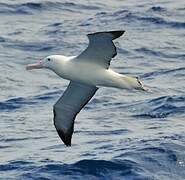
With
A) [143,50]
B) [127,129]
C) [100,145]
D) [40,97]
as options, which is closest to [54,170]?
[100,145]

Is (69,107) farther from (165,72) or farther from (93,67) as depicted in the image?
(165,72)

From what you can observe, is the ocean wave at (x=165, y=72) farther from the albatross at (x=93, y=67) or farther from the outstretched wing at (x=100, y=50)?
the outstretched wing at (x=100, y=50)

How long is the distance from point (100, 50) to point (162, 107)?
4.49m

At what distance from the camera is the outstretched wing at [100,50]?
1439 cm

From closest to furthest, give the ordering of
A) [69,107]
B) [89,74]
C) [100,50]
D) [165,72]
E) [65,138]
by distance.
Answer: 1. [100,50]
2. [89,74]
3. [65,138]
4. [69,107]
5. [165,72]

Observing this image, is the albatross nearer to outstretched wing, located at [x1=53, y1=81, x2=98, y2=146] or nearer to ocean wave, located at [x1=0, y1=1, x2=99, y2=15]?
outstretched wing, located at [x1=53, y1=81, x2=98, y2=146]

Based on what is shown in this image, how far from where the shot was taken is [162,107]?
19078mm

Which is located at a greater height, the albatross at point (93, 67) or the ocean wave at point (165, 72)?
the albatross at point (93, 67)

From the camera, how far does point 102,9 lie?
28047 mm

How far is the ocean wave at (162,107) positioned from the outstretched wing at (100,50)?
12.7 ft

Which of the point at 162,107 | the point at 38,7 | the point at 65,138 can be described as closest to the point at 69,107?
the point at 65,138

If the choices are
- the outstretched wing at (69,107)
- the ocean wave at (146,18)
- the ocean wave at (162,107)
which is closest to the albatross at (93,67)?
the outstretched wing at (69,107)

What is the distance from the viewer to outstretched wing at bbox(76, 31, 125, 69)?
47.2ft

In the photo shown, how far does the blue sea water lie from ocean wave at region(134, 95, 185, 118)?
2cm
